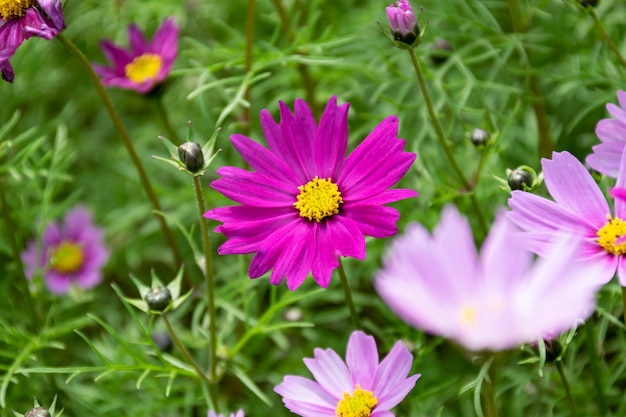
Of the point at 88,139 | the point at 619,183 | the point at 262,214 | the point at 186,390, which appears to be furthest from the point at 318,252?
the point at 88,139

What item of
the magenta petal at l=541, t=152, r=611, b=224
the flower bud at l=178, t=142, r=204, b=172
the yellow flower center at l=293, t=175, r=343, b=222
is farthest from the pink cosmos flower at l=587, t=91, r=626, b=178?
the flower bud at l=178, t=142, r=204, b=172

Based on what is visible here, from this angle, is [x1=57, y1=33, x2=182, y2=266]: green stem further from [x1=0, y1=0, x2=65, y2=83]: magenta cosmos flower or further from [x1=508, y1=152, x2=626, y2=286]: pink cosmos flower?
[x1=508, y1=152, x2=626, y2=286]: pink cosmos flower

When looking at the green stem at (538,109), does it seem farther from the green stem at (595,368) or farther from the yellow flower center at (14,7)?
the yellow flower center at (14,7)

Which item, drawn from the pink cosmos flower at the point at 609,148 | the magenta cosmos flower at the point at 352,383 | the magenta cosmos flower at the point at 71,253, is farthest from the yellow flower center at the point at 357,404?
the magenta cosmos flower at the point at 71,253

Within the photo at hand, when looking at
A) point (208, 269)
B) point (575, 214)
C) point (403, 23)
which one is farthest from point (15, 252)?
point (575, 214)

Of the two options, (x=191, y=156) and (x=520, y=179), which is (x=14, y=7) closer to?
(x=191, y=156)
